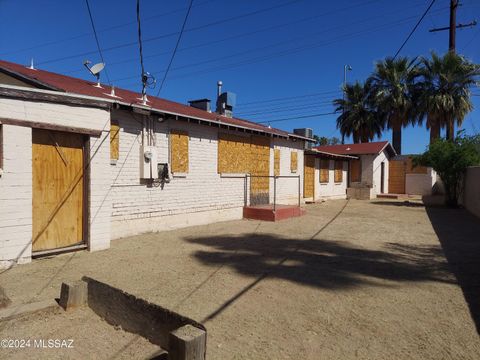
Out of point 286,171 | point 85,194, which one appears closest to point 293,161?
point 286,171

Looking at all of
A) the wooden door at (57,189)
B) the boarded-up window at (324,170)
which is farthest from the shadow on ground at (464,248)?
the boarded-up window at (324,170)

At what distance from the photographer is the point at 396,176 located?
24656mm

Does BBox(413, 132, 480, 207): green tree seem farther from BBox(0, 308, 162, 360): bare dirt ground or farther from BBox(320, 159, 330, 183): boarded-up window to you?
BBox(0, 308, 162, 360): bare dirt ground

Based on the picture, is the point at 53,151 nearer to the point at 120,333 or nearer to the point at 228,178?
the point at 120,333

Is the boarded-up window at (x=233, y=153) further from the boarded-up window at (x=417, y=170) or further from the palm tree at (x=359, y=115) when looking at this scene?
the palm tree at (x=359, y=115)

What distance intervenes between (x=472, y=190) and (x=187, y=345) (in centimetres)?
1549

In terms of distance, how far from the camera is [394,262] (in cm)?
636

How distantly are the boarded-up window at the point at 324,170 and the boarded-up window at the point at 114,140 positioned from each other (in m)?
13.3

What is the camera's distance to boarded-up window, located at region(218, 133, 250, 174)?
36.4 feet

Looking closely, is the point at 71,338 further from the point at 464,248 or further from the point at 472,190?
the point at 472,190

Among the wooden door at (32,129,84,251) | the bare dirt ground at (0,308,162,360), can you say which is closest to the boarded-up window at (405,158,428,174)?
the wooden door at (32,129,84,251)

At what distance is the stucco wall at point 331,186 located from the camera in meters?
18.9

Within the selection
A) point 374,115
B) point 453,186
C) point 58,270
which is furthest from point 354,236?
point 374,115

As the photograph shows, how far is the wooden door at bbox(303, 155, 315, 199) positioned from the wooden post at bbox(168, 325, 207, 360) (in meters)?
14.9
